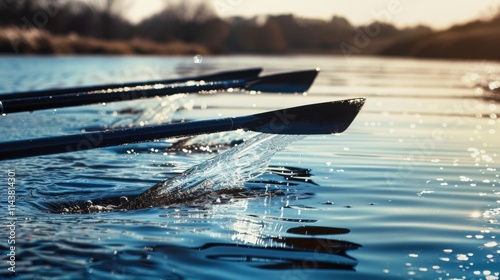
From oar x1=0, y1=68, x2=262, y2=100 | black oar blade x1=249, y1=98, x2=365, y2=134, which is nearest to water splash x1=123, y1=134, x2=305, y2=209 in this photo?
black oar blade x1=249, y1=98, x2=365, y2=134

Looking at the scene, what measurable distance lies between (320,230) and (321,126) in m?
1.52

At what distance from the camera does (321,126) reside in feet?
16.4

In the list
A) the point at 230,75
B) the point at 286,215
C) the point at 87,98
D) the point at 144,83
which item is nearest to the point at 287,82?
the point at 230,75

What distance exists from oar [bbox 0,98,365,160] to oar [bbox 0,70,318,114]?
1.67 metres

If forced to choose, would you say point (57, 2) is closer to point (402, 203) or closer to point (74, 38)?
point (74, 38)

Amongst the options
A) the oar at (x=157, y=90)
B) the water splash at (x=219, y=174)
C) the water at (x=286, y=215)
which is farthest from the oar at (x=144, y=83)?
the water splash at (x=219, y=174)

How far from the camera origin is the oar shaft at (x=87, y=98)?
17.9 ft

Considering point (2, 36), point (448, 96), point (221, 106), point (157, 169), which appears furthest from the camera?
point (2, 36)

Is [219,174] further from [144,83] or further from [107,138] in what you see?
[144,83]

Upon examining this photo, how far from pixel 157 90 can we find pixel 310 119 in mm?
1991

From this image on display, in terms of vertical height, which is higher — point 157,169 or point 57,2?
point 57,2

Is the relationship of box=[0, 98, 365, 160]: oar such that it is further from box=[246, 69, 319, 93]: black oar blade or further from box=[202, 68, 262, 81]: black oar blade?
box=[202, 68, 262, 81]: black oar blade

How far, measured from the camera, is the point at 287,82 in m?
8.41

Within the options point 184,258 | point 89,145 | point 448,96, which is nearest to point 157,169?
point 89,145
